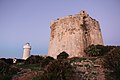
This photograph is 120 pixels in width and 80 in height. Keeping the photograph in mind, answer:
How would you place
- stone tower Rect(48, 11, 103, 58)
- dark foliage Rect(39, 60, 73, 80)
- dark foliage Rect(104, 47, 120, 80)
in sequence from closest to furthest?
dark foliage Rect(39, 60, 73, 80)
dark foliage Rect(104, 47, 120, 80)
stone tower Rect(48, 11, 103, 58)

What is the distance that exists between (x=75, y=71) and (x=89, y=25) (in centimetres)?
1677

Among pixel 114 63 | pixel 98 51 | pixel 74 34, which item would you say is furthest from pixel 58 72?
pixel 74 34

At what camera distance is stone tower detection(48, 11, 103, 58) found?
25531mm

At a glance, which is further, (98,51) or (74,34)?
(74,34)

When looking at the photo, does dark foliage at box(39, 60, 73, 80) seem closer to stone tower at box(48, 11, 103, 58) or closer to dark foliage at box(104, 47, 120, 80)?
dark foliage at box(104, 47, 120, 80)

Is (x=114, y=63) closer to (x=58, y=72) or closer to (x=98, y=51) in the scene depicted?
(x=58, y=72)

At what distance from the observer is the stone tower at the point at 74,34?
83.8ft

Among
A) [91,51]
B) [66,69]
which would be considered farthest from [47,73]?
[91,51]

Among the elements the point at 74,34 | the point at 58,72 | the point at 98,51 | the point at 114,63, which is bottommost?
the point at 58,72

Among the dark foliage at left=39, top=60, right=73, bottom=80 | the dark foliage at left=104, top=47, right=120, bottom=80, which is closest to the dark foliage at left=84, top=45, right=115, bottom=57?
the dark foliage at left=104, top=47, right=120, bottom=80

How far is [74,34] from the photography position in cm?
2606

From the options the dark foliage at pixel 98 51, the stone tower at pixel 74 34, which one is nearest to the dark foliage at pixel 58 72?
the dark foliage at pixel 98 51

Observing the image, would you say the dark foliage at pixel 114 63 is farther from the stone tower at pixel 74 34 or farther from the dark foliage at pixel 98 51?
the stone tower at pixel 74 34

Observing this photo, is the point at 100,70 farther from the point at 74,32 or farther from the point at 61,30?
the point at 61,30
